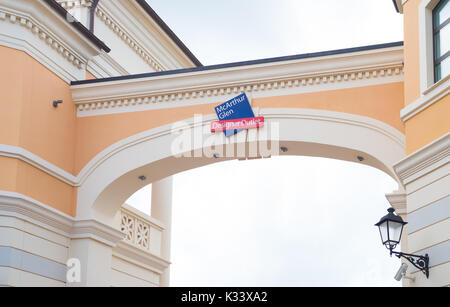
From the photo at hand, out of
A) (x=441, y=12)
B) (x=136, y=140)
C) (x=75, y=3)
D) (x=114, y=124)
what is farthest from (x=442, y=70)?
(x=75, y=3)

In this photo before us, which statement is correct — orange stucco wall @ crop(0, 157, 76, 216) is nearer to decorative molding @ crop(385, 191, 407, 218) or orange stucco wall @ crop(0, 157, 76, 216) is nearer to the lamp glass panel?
decorative molding @ crop(385, 191, 407, 218)

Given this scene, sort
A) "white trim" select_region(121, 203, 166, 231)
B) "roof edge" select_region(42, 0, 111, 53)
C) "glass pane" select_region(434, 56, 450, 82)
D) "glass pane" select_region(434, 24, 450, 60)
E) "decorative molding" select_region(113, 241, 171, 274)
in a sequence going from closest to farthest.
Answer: "glass pane" select_region(434, 56, 450, 82) → "glass pane" select_region(434, 24, 450, 60) → "roof edge" select_region(42, 0, 111, 53) → "decorative molding" select_region(113, 241, 171, 274) → "white trim" select_region(121, 203, 166, 231)

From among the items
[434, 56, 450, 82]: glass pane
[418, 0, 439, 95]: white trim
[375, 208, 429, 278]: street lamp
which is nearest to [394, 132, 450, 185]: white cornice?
[375, 208, 429, 278]: street lamp

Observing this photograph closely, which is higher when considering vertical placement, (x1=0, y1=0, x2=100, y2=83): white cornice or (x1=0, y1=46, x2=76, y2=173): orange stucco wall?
(x1=0, y1=0, x2=100, y2=83): white cornice

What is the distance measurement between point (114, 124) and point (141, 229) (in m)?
3.34

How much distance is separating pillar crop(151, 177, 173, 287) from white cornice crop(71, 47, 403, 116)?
13.4 feet

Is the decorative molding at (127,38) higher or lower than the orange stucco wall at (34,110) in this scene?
higher

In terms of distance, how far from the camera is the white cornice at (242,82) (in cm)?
1284

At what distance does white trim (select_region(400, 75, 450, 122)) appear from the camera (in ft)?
32.0

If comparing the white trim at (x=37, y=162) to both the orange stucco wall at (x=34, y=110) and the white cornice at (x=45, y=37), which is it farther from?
the white cornice at (x=45, y=37)

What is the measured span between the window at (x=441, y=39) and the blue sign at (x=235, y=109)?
3.87m

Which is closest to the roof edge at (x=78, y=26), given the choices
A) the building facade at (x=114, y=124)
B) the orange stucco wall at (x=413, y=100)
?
the building facade at (x=114, y=124)

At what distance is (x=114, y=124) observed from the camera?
14477mm

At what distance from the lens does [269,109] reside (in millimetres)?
13438
